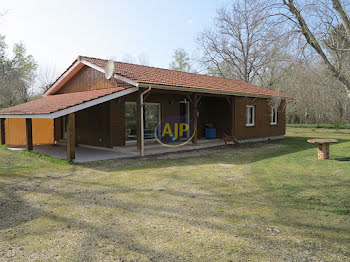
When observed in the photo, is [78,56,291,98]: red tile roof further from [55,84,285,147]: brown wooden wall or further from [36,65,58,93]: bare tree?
[36,65,58,93]: bare tree

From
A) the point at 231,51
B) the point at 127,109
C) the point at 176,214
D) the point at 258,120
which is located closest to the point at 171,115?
the point at 127,109

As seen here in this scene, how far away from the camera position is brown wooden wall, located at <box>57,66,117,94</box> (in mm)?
11078

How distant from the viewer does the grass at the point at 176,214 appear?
290cm

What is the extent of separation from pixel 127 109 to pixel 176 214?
26.7 ft

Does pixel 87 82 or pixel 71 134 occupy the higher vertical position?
pixel 87 82

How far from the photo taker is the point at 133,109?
11.8m

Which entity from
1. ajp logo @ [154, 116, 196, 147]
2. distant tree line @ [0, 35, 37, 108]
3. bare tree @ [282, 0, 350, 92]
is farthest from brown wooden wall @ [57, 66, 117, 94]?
distant tree line @ [0, 35, 37, 108]

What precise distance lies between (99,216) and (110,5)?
388 inches

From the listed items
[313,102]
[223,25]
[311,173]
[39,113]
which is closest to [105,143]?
[39,113]

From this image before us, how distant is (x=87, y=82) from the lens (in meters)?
12.2

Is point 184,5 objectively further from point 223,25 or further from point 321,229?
point 223,25

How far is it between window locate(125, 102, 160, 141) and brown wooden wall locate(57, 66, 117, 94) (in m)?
1.28

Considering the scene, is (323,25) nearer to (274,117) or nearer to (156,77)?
(156,77)

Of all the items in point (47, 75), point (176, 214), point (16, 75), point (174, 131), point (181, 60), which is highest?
point (181, 60)
